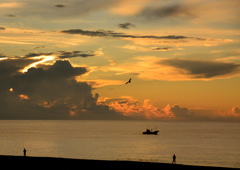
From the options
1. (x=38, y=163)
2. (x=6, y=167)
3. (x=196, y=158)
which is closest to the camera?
(x=6, y=167)

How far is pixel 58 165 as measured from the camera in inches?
2021

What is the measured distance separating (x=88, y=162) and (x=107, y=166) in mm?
4447

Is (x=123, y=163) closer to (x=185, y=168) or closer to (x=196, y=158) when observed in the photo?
(x=185, y=168)

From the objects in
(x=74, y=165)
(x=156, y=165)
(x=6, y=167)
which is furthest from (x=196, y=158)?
(x=6, y=167)

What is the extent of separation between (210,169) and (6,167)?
28923 mm

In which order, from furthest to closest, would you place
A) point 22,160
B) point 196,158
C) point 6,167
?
1. point 196,158
2. point 22,160
3. point 6,167

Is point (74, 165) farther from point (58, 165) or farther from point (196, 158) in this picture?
point (196, 158)

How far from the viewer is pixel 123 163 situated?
180 feet

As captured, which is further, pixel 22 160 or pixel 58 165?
pixel 22 160

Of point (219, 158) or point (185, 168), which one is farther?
point (219, 158)

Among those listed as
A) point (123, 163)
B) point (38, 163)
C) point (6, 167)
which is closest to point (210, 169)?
point (123, 163)

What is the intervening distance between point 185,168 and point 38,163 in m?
21.8

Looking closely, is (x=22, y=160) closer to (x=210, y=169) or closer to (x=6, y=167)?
(x=6, y=167)

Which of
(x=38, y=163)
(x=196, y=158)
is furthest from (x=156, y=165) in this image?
(x=196, y=158)
